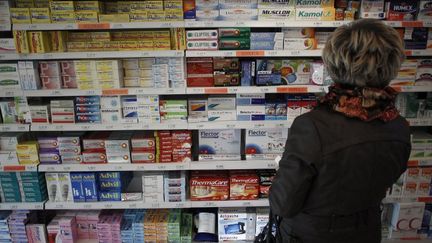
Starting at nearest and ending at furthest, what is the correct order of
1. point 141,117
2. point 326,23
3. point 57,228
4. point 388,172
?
point 388,172, point 326,23, point 141,117, point 57,228

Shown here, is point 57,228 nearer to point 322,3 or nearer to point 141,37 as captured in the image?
point 141,37

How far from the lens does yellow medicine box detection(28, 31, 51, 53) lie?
9.05 ft

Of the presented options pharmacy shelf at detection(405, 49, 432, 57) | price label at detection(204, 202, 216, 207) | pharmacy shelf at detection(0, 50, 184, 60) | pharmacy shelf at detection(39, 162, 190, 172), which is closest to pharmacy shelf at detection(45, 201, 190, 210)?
price label at detection(204, 202, 216, 207)

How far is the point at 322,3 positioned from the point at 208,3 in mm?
919

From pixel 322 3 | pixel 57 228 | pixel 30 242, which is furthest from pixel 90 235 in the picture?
pixel 322 3

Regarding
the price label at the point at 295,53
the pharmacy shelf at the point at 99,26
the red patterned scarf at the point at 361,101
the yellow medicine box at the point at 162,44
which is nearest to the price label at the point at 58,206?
the pharmacy shelf at the point at 99,26

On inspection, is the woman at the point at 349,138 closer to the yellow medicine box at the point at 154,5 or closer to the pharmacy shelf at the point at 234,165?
the pharmacy shelf at the point at 234,165

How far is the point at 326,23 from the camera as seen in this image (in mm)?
2736

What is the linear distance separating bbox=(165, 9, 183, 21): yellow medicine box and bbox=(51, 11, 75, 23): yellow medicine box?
74cm

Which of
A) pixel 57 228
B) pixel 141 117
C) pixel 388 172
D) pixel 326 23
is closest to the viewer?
pixel 388 172

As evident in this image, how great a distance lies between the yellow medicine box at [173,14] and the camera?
8.93ft

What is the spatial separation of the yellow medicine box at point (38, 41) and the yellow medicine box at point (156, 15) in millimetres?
859

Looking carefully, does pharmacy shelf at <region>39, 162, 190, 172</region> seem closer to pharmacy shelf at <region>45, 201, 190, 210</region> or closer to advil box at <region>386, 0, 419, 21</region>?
pharmacy shelf at <region>45, 201, 190, 210</region>

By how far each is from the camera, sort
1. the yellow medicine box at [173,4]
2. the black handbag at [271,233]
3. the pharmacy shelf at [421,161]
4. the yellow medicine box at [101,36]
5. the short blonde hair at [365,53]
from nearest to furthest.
→ the short blonde hair at [365,53] < the black handbag at [271,233] < the yellow medicine box at [173,4] < the yellow medicine box at [101,36] < the pharmacy shelf at [421,161]
